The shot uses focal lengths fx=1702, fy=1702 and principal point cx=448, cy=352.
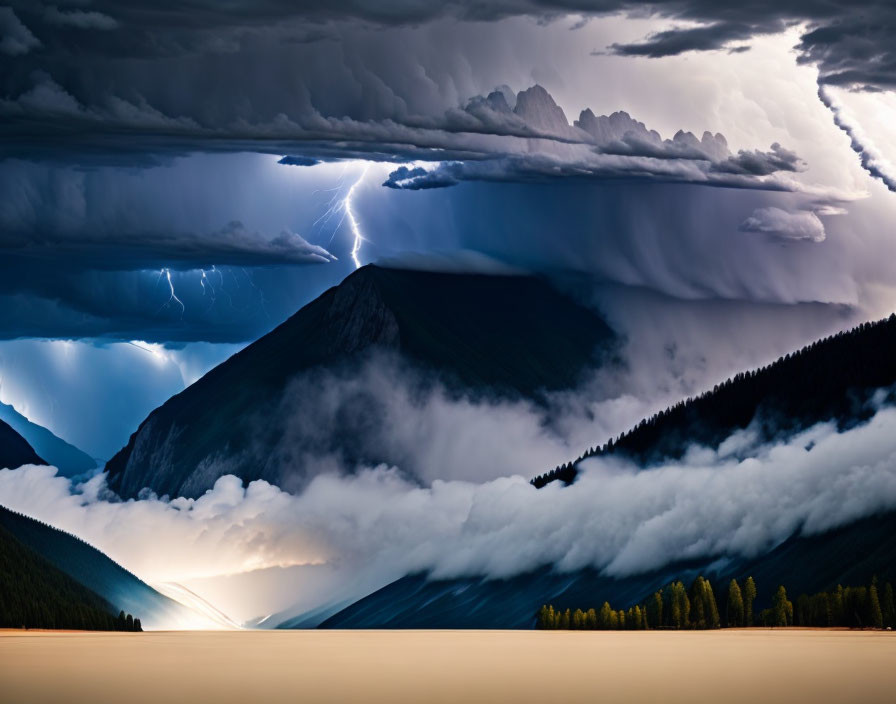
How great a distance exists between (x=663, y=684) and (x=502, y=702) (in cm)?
3378

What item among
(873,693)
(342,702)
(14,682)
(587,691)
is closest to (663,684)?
(587,691)

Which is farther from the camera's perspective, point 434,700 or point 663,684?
point 663,684

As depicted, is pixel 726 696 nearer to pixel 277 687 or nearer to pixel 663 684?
pixel 663 684

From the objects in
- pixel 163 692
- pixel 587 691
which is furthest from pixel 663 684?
pixel 163 692

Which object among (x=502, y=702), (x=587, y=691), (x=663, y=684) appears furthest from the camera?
(x=663, y=684)

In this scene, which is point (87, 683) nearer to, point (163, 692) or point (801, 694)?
point (163, 692)

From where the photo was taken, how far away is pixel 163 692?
184m

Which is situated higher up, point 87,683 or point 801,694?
point 87,683

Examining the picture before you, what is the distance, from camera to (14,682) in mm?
196875

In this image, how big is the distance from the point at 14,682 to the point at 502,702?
6407 cm

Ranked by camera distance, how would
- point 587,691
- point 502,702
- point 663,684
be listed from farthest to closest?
point 663,684
point 587,691
point 502,702

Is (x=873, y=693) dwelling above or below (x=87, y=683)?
below

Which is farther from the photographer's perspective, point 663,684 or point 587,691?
point 663,684

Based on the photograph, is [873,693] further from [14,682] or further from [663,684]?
[14,682]
